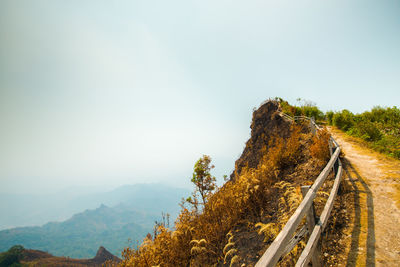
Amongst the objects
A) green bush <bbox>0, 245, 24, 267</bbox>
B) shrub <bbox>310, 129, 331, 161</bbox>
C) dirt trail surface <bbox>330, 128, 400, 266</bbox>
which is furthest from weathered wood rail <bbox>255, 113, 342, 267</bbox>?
green bush <bbox>0, 245, 24, 267</bbox>

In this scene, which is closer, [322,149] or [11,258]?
[322,149]

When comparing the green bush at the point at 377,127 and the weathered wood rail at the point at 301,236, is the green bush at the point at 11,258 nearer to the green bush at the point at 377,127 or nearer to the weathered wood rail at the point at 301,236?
the weathered wood rail at the point at 301,236

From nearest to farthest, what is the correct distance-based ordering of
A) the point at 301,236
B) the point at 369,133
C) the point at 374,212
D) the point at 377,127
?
the point at 301,236 < the point at 374,212 < the point at 369,133 < the point at 377,127

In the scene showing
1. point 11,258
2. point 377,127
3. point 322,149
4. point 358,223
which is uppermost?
point 377,127

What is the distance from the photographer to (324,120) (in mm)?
20047

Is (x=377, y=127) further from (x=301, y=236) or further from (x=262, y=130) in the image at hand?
(x=301, y=236)

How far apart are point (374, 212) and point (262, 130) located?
17.2 metres

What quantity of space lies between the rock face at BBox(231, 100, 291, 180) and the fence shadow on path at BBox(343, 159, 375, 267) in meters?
10.1

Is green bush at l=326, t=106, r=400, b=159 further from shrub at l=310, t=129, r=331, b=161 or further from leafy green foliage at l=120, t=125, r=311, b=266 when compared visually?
leafy green foliage at l=120, t=125, r=311, b=266

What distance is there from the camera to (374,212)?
14.8ft

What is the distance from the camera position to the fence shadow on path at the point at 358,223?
326cm

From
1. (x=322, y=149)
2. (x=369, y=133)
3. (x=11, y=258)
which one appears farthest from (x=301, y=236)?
(x=11, y=258)

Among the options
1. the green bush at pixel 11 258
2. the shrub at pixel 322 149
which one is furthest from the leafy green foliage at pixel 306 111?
the green bush at pixel 11 258

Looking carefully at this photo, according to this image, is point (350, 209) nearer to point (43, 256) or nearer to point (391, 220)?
point (391, 220)
